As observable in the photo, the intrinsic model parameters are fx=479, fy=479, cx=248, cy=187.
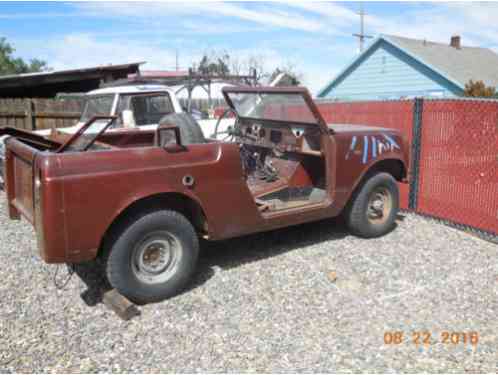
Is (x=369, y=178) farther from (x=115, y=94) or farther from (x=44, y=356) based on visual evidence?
(x=115, y=94)

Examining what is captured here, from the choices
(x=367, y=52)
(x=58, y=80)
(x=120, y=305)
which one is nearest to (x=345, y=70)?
(x=367, y=52)

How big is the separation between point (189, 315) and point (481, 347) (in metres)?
2.16

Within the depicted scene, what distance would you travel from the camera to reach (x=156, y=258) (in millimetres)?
3990

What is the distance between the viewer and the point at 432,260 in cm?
498

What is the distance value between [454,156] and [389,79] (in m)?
14.6

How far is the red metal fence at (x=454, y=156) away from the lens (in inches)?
224

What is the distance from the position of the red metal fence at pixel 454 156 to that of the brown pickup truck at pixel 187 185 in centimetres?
77

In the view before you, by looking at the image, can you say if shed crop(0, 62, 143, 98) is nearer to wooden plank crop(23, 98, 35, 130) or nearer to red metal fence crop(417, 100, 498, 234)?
wooden plank crop(23, 98, 35, 130)

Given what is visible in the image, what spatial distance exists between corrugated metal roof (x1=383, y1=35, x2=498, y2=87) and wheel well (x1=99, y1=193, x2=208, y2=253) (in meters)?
15.4

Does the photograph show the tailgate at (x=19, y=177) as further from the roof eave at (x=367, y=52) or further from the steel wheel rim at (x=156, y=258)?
the roof eave at (x=367, y=52)

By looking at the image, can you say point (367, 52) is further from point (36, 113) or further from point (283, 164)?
point (283, 164)

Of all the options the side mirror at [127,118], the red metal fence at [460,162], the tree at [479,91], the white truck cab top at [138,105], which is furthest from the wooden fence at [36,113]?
the tree at [479,91]

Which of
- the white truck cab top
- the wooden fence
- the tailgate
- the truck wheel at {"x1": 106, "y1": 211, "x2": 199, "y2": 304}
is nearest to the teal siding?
the wooden fence

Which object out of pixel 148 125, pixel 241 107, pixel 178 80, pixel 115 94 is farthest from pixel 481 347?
pixel 178 80
